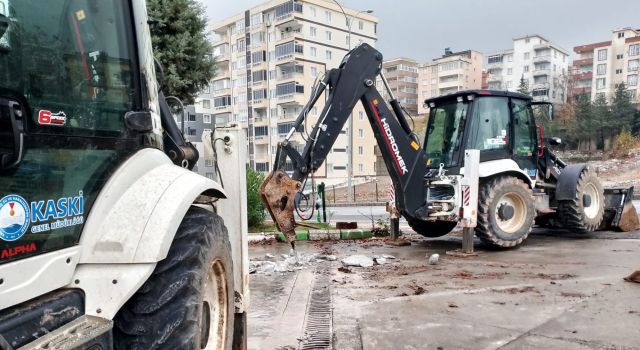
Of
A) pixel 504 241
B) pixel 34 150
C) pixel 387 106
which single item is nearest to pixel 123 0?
pixel 34 150

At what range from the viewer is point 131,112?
243cm

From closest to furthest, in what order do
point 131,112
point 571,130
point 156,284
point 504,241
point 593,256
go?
point 156,284
point 131,112
point 593,256
point 504,241
point 571,130

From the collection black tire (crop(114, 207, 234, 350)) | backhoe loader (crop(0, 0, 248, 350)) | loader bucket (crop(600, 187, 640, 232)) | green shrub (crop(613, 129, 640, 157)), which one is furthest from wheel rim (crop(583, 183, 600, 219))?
green shrub (crop(613, 129, 640, 157))

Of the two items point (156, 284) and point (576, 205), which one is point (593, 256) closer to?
point (576, 205)

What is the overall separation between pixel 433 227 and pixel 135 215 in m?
8.05

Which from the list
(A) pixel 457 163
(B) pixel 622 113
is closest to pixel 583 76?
(B) pixel 622 113

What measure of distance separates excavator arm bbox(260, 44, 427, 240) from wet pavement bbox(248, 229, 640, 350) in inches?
43.5

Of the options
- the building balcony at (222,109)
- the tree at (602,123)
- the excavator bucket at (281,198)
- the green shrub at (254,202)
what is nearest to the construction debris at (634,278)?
the excavator bucket at (281,198)

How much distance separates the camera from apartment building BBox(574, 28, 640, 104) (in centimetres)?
7250

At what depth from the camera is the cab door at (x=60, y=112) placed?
1.76m

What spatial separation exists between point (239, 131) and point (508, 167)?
6.36m

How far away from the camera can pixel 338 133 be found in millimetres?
7543

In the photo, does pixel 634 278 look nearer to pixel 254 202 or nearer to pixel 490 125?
pixel 490 125

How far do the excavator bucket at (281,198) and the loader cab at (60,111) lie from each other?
393 cm
